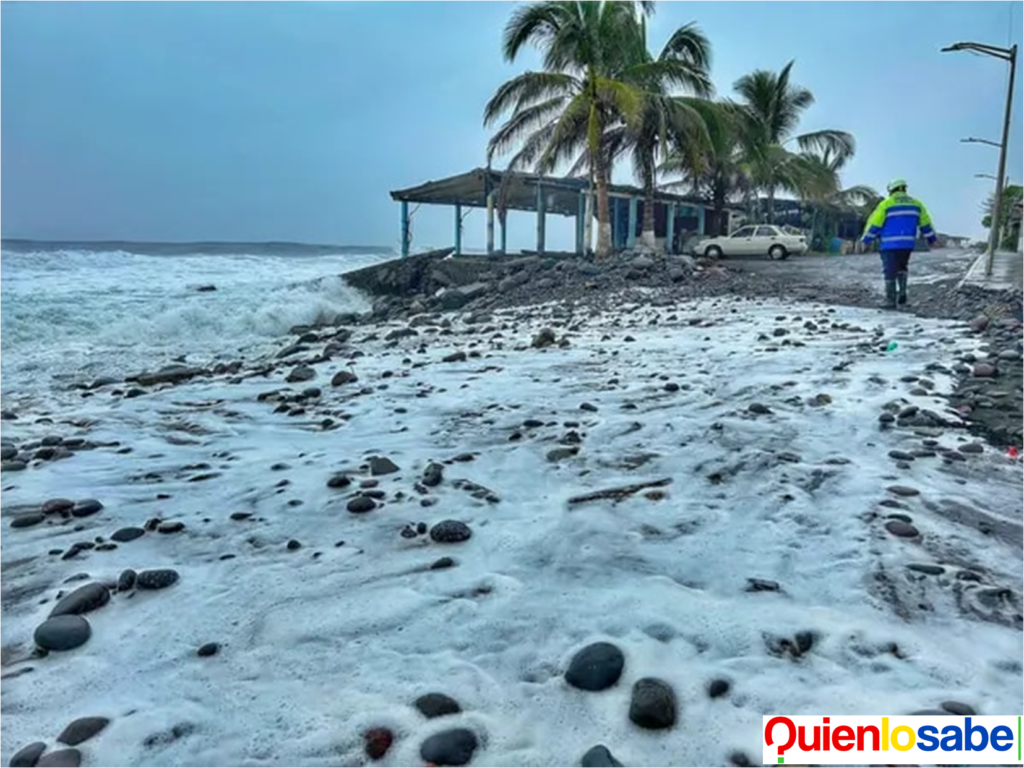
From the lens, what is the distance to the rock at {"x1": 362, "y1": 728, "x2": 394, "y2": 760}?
184 centimetres

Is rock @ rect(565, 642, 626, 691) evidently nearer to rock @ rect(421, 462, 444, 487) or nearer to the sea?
rock @ rect(421, 462, 444, 487)

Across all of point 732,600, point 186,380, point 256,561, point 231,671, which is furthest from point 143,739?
point 186,380

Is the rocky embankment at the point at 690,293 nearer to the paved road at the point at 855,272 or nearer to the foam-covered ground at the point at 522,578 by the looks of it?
the foam-covered ground at the point at 522,578

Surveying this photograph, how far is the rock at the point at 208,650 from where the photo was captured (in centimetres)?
229

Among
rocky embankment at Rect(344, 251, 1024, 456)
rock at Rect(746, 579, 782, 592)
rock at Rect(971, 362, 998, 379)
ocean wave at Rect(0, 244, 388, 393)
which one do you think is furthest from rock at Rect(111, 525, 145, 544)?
ocean wave at Rect(0, 244, 388, 393)

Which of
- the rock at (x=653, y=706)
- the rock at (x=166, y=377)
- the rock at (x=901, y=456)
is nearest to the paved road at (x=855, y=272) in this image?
the rock at (x=901, y=456)

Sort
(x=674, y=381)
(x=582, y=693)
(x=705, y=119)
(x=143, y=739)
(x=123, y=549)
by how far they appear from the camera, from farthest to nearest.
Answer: (x=705, y=119)
(x=674, y=381)
(x=123, y=549)
(x=582, y=693)
(x=143, y=739)

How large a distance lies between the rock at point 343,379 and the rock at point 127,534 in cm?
330

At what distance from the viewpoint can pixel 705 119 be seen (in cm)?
1912

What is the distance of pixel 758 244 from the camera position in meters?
23.8

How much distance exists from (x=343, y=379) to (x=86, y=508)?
324 cm

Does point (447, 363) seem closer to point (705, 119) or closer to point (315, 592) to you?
point (315, 592)

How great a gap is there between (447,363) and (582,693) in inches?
219

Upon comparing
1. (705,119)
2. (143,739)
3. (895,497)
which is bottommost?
(143,739)
